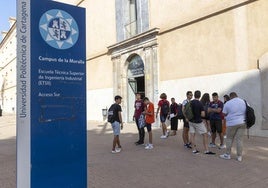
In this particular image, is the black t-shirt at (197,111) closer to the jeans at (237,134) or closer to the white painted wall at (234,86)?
the jeans at (237,134)

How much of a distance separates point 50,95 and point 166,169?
384 cm

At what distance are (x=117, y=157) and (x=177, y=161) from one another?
164 centimetres

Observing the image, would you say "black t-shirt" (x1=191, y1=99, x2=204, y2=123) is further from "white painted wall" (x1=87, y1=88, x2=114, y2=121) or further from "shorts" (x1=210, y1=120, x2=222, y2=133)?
"white painted wall" (x1=87, y1=88, x2=114, y2=121)

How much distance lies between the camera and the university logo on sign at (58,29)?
3.43 meters

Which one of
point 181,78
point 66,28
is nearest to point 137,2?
point 181,78

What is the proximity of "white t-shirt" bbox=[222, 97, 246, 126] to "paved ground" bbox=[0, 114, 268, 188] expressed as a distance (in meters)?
0.96

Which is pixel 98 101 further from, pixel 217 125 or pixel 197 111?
pixel 197 111

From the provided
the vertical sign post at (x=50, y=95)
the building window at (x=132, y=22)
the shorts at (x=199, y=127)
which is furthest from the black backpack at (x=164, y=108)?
the vertical sign post at (x=50, y=95)

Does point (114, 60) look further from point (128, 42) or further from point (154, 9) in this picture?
point (154, 9)

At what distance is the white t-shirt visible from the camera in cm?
698

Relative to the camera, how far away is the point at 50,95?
11.4ft

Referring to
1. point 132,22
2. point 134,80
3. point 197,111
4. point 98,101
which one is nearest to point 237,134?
point 197,111

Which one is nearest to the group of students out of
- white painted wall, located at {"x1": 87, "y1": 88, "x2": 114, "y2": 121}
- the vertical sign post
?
the vertical sign post

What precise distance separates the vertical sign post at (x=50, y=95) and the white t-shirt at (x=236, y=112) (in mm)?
4353
